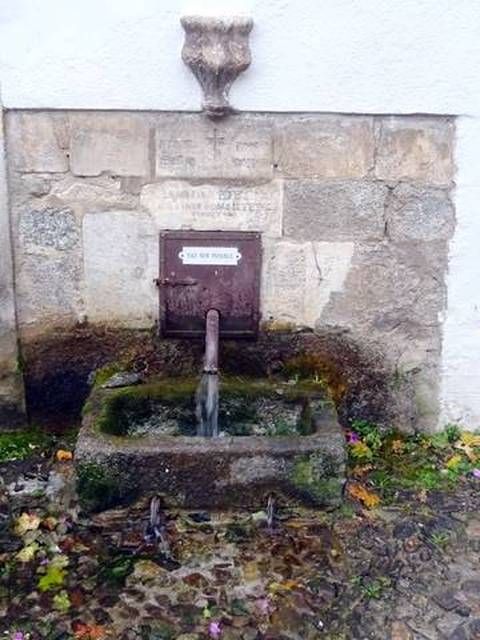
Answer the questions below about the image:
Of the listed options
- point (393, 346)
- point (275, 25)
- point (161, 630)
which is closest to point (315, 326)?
point (393, 346)

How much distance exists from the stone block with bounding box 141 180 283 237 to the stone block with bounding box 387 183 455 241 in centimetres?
45

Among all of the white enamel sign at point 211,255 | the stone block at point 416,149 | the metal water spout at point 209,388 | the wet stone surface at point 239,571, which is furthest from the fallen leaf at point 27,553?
the stone block at point 416,149

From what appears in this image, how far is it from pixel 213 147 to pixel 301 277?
0.62 metres

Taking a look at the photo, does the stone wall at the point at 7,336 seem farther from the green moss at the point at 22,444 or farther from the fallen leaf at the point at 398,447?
the fallen leaf at the point at 398,447

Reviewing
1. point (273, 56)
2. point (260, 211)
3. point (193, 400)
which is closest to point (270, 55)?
point (273, 56)

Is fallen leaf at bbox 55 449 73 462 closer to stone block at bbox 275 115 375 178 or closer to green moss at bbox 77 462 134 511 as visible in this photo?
green moss at bbox 77 462 134 511

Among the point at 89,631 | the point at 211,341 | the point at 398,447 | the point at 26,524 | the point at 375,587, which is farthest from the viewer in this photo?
the point at 398,447

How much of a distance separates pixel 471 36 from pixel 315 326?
49.4 inches

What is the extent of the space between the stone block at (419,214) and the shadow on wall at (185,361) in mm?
496

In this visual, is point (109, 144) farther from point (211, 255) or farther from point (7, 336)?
point (7, 336)

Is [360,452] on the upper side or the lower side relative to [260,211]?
lower

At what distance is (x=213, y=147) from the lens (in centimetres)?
352

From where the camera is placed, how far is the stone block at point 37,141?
11.4 ft

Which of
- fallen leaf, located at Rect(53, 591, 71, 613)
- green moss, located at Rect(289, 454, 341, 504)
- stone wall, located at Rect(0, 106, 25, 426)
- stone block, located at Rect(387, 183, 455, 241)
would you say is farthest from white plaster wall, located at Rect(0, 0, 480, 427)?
fallen leaf, located at Rect(53, 591, 71, 613)
